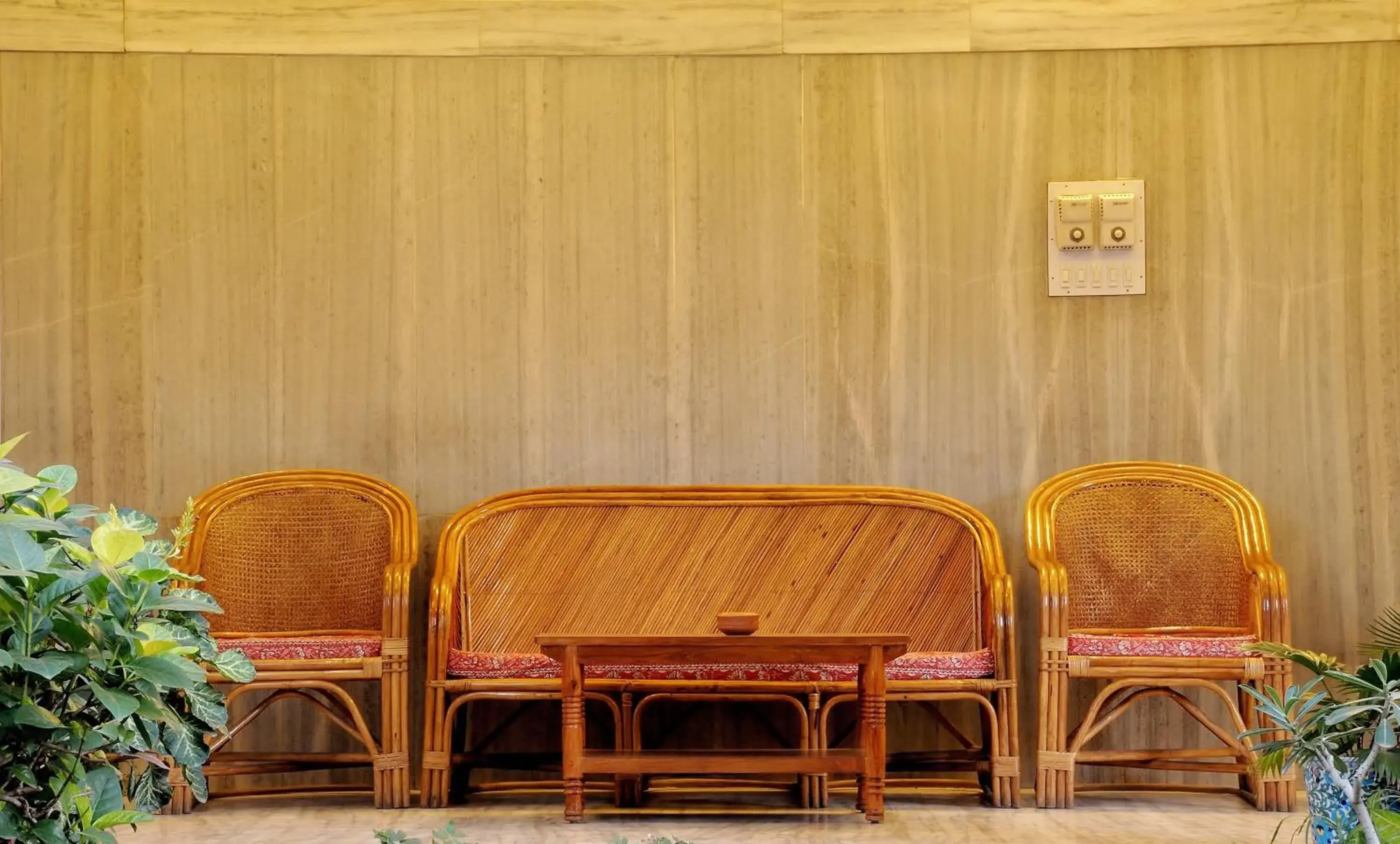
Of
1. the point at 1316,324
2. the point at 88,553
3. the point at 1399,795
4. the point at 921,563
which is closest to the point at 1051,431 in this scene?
the point at 921,563

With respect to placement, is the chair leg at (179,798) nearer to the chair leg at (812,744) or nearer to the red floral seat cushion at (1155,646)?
the chair leg at (812,744)

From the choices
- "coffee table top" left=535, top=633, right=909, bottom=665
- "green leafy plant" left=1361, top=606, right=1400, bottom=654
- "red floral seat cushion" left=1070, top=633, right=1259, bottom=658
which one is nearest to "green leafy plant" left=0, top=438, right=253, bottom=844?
"coffee table top" left=535, top=633, right=909, bottom=665

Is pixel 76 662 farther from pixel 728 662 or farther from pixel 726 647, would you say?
pixel 728 662

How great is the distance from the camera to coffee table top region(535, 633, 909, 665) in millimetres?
3590

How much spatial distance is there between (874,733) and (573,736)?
0.75 m

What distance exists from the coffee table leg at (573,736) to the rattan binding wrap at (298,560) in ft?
3.21

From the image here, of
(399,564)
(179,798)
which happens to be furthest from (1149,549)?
(179,798)

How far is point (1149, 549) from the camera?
447 centimetres

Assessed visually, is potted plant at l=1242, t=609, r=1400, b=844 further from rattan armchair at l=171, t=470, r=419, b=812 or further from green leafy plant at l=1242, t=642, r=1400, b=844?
rattan armchair at l=171, t=470, r=419, b=812

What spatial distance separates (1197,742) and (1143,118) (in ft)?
6.41

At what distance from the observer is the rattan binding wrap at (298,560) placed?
445cm

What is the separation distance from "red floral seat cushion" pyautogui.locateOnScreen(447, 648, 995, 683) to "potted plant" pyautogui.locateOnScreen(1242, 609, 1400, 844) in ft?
4.27

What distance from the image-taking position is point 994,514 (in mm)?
4617

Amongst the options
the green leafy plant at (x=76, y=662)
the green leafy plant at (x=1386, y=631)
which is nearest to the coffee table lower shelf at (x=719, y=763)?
the green leafy plant at (x=1386, y=631)
